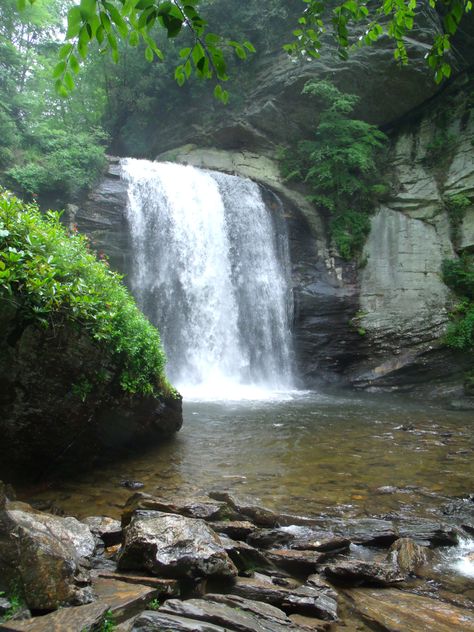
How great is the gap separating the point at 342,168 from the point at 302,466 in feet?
44.9

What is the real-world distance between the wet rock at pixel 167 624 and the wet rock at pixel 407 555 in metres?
1.86

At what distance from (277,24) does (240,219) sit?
9.24 m

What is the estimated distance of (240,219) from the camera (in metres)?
16.3

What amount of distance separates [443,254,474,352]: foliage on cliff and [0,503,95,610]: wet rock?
541 inches

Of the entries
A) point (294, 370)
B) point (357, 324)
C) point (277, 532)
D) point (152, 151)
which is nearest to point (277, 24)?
point (152, 151)

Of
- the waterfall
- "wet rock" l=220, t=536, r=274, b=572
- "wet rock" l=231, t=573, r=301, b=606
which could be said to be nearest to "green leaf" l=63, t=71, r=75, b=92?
"wet rock" l=231, t=573, r=301, b=606

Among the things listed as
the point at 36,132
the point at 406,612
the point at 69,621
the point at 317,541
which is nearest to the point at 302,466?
the point at 317,541

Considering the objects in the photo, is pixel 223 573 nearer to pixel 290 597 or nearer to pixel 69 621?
pixel 290 597

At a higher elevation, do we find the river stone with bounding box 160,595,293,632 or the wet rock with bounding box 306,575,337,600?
the river stone with bounding box 160,595,293,632

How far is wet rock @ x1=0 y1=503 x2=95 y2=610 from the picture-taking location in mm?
2320

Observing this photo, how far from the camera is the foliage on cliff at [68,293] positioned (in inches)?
186

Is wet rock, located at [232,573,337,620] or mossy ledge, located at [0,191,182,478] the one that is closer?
wet rock, located at [232,573,337,620]

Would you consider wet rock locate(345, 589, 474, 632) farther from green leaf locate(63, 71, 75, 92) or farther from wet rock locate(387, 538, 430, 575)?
green leaf locate(63, 71, 75, 92)

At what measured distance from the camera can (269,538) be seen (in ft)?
12.5
